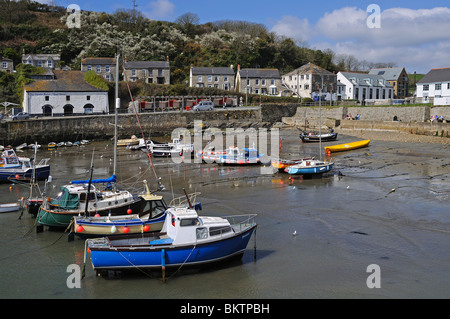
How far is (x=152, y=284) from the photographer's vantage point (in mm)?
12938

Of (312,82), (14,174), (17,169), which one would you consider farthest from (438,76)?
(14,174)

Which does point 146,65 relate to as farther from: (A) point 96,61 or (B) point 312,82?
(B) point 312,82

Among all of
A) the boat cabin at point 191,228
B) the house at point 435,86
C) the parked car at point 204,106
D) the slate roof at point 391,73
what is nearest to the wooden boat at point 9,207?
the boat cabin at point 191,228

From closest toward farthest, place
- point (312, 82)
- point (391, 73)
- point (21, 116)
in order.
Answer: point (21, 116), point (312, 82), point (391, 73)

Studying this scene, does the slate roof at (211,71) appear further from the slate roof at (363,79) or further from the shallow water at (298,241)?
the shallow water at (298,241)

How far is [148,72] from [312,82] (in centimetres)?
2548

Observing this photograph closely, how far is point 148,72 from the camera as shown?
64938 mm

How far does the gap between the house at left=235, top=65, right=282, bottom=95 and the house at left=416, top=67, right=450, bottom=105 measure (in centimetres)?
2130

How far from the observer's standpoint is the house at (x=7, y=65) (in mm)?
63469

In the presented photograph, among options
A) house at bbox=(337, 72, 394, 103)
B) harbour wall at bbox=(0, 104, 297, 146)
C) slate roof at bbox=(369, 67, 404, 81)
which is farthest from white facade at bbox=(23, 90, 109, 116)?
slate roof at bbox=(369, 67, 404, 81)

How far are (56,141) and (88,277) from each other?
3318cm

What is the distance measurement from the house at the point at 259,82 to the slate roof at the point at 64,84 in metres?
24.3

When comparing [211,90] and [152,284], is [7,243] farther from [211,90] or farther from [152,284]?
[211,90]

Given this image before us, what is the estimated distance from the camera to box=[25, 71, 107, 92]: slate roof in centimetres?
4931
